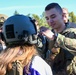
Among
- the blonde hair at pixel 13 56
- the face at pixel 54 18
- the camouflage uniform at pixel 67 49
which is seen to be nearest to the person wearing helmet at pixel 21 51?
the blonde hair at pixel 13 56

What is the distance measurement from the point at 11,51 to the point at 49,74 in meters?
0.37

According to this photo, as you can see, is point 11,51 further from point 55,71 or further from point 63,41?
point 55,71

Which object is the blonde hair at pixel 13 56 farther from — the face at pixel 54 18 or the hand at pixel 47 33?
the face at pixel 54 18

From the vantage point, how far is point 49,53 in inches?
155

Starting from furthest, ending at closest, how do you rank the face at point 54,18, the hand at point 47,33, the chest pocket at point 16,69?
the face at point 54,18, the hand at point 47,33, the chest pocket at point 16,69

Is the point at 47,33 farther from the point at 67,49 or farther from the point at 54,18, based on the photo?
the point at 54,18

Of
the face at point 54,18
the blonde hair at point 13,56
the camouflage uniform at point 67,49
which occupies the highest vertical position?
the face at point 54,18

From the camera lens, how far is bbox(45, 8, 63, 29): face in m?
4.03

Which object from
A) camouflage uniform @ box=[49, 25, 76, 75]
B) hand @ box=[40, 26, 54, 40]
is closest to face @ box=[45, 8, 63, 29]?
camouflage uniform @ box=[49, 25, 76, 75]

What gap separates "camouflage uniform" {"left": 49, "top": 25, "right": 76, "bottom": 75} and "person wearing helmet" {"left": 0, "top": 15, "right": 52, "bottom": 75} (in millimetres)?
715

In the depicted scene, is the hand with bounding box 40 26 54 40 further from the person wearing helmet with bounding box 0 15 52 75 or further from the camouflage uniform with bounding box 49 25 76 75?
the person wearing helmet with bounding box 0 15 52 75

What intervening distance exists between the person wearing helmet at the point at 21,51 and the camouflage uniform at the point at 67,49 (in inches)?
28.1

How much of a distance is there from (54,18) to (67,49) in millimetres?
687

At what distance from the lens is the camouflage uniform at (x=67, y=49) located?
351 centimetres
